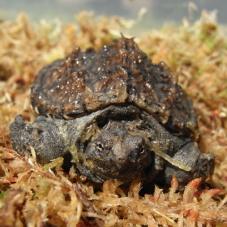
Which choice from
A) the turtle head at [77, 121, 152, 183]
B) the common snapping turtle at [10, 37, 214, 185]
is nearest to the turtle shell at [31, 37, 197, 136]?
the common snapping turtle at [10, 37, 214, 185]

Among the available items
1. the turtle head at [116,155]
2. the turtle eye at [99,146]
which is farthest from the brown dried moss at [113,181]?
the turtle eye at [99,146]

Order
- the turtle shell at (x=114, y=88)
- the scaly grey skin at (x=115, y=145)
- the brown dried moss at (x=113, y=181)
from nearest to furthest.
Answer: the brown dried moss at (x=113, y=181)
the scaly grey skin at (x=115, y=145)
the turtle shell at (x=114, y=88)

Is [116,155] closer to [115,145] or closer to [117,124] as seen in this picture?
[115,145]

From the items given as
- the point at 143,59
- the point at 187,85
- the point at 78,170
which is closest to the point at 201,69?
the point at 187,85

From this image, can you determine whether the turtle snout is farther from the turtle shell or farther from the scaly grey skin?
the turtle shell

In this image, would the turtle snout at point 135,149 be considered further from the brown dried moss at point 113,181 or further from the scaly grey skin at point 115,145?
the brown dried moss at point 113,181
